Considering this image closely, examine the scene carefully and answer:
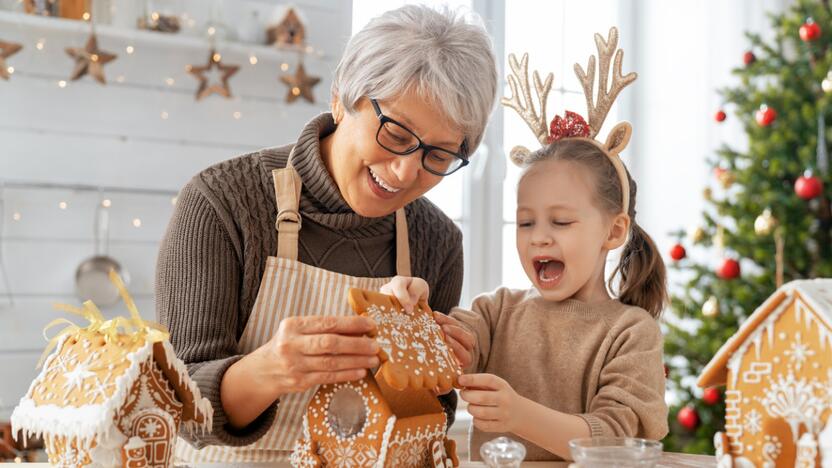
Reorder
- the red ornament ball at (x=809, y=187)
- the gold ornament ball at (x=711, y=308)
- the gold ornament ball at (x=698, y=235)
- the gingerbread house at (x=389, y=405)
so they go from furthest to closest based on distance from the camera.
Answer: the gold ornament ball at (x=698, y=235) → the gold ornament ball at (x=711, y=308) → the red ornament ball at (x=809, y=187) → the gingerbread house at (x=389, y=405)

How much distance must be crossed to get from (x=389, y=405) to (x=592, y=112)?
80 centimetres

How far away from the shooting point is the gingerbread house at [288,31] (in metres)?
3.25

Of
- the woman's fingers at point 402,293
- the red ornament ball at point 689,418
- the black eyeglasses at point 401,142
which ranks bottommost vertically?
the red ornament ball at point 689,418

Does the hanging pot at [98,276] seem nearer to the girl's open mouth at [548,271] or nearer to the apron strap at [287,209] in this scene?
the apron strap at [287,209]

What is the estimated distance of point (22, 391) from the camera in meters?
2.96

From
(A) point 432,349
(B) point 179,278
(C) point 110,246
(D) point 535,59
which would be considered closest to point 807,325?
(A) point 432,349

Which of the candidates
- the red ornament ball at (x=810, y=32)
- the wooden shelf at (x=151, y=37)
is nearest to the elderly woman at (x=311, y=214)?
the wooden shelf at (x=151, y=37)

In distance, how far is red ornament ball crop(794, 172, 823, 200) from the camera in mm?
3193

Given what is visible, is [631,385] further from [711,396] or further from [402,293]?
[711,396]

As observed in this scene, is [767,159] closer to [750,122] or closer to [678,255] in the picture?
[750,122]

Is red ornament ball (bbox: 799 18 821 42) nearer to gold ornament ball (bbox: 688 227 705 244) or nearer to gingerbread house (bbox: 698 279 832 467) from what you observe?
gold ornament ball (bbox: 688 227 705 244)

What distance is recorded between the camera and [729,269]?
11.1 feet

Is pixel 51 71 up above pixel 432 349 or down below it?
above

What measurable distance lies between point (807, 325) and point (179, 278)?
961 millimetres
